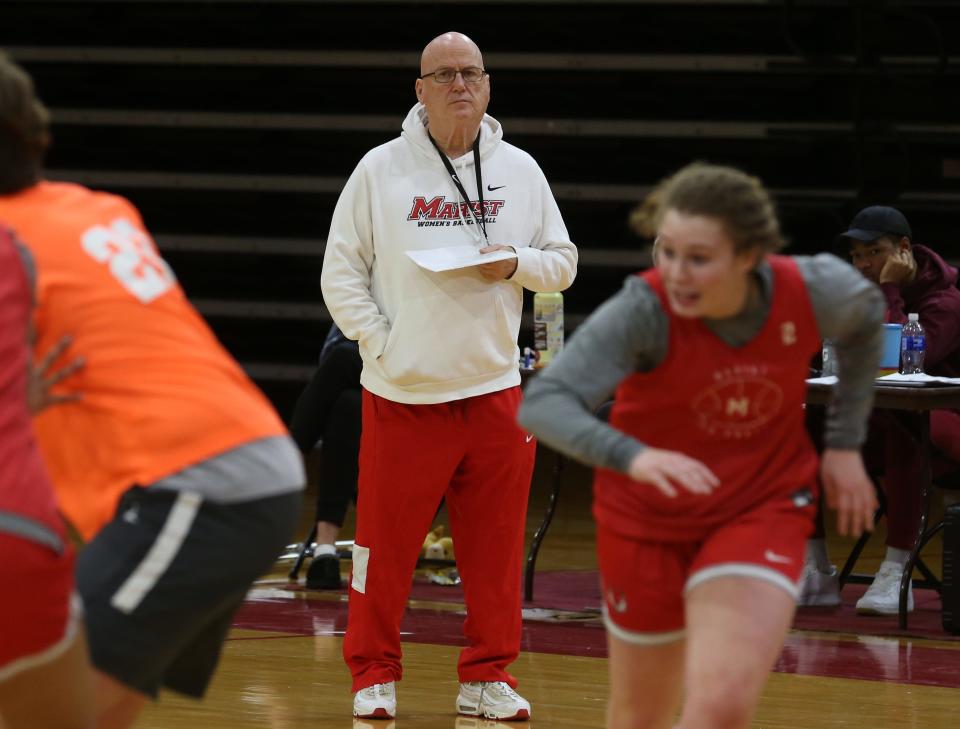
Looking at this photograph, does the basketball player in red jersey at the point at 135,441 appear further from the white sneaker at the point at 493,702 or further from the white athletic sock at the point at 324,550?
the white athletic sock at the point at 324,550

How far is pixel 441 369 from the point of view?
427cm

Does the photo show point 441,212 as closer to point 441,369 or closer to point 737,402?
point 441,369

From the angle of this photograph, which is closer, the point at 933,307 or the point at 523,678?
the point at 523,678

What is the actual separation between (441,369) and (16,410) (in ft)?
7.51

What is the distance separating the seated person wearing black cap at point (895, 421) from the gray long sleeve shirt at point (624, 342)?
316 centimetres

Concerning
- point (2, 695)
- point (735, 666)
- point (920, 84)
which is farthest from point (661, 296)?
point (920, 84)

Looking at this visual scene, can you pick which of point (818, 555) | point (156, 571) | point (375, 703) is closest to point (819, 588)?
point (818, 555)

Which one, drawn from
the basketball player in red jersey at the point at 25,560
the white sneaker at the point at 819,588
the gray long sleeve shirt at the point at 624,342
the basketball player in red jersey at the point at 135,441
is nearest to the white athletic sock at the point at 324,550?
the white sneaker at the point at 819,588

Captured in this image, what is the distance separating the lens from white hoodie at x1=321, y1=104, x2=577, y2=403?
4.29m

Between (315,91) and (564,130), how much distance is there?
5.62 ft

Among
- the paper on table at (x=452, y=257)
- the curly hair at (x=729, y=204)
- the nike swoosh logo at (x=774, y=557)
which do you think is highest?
the curly hair at (x=729, y=204)

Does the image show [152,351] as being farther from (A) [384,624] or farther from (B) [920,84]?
(B) [920,84]

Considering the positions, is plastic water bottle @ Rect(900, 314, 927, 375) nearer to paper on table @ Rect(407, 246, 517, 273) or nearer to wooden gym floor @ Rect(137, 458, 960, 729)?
wooden gym floor @ Rect(137, 458, 960, 729)

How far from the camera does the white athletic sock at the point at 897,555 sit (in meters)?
5.99
